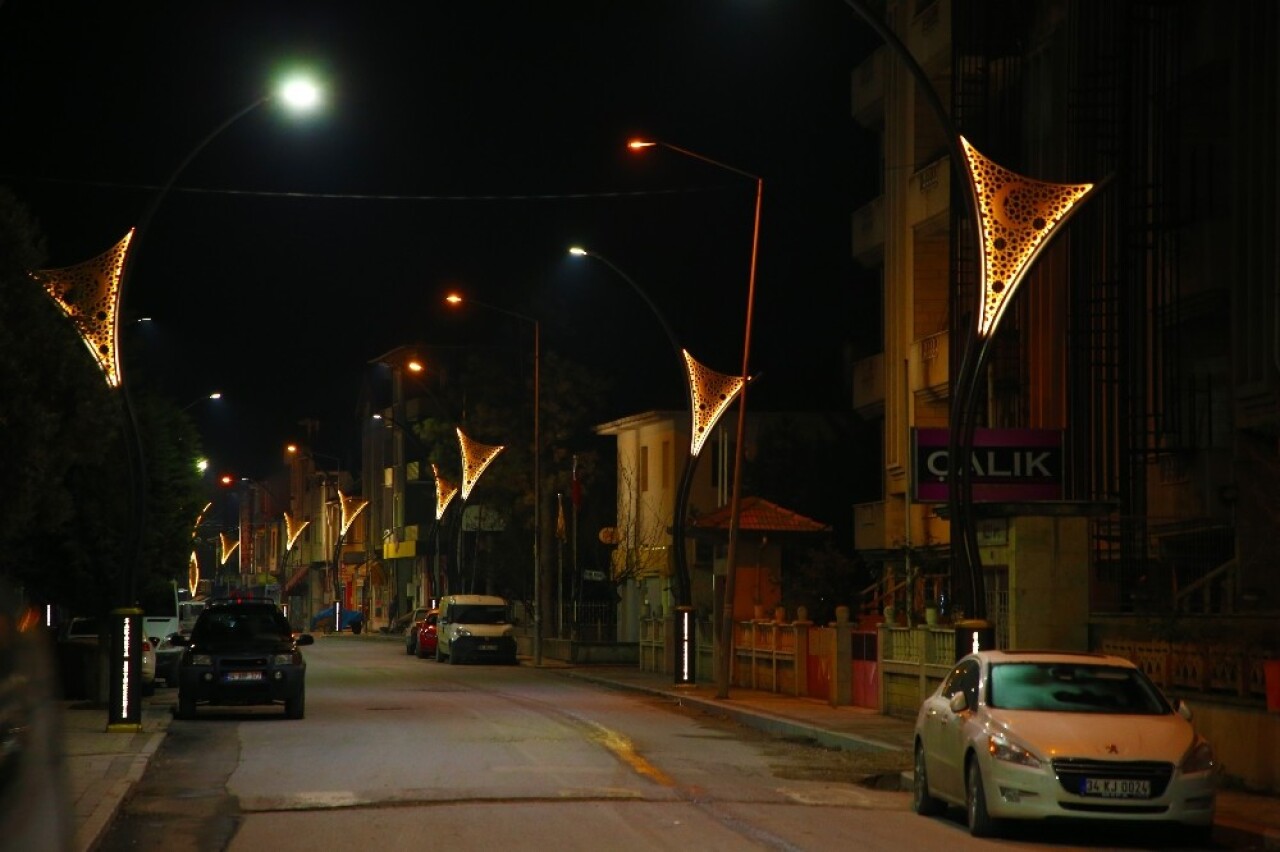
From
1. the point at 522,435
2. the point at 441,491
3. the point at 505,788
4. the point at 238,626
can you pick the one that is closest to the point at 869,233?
the point at 238,626

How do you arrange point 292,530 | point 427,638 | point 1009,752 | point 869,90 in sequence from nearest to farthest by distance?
point 1009,752, point 869,90, point 427,638, point 292,530

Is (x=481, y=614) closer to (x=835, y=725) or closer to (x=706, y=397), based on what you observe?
(x=706, y=397)

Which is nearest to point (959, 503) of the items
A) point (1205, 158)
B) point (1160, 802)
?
point (1160, 802)

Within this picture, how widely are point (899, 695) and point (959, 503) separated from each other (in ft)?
27.1

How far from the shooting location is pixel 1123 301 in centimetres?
3244

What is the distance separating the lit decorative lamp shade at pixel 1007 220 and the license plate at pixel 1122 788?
267 inches

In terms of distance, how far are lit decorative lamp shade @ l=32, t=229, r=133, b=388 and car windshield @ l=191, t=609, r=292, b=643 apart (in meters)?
5.94

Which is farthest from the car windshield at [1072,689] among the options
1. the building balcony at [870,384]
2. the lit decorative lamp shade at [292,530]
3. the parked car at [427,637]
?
the lit decorative lamp shade at [292,530]

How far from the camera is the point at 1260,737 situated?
17.4 m

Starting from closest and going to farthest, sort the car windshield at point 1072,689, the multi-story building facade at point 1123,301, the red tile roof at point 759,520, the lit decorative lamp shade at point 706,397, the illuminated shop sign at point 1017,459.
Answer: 1. the car windshield at point 1072,689
2. the illuminated shop sign at point 1017,459
3. the multi-story building facade at point 1123,301
4. the lit decorative lamp shade at point 706,397
5. the red tile roof at point 759,520

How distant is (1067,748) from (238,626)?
57.3ft

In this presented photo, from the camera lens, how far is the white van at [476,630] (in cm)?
5331

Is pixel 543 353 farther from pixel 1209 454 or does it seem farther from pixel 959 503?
pixel 959 503

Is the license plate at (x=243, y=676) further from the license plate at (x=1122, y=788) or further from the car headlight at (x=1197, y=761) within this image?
the car headlight at (x=1197, y=761)
